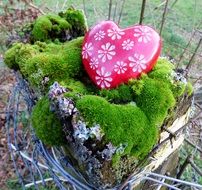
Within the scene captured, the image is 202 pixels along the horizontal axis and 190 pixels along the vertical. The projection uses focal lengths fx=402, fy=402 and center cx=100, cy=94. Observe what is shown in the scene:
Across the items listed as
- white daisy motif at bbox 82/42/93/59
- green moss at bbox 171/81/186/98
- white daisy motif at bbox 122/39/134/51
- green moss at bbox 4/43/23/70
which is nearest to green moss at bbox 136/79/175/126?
green moss at bbox 171/81/186/98

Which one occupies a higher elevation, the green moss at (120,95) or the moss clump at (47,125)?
the green moss at (120,95)

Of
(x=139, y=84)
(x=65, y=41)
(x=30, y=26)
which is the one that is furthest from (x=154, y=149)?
(x=30, y=26)

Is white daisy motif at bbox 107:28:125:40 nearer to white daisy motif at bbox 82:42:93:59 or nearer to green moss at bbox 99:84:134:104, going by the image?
white daisy motif at bbox 82:42:93:59

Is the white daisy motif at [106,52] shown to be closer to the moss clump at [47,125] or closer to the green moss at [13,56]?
the moss clump at [47,125]

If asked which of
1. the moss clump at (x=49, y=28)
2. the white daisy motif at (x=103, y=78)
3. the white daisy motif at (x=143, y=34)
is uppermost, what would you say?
the white daisy motif at (x=143, y=34)

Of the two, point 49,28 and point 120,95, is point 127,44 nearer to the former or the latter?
point 120,95

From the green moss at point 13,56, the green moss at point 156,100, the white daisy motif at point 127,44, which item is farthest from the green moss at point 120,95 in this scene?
the green moss at point 13,56
